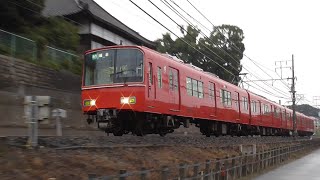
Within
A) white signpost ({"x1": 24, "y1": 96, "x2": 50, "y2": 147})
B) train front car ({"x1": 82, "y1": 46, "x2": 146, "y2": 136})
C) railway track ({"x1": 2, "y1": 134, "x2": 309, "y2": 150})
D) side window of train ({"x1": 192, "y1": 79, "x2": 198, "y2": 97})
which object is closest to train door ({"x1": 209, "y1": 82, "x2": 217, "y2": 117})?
railway track ({"x1": 2, "y1": 134, "x2": 309, "y2": 150})

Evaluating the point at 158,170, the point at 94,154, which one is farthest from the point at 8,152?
the point at 158,170

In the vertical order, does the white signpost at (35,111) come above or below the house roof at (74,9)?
below

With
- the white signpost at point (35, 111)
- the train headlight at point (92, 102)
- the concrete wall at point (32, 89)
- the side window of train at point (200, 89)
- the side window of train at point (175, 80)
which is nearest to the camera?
the white signpost at point (35, 111)

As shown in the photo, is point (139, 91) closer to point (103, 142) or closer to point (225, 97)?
point (103, 142)

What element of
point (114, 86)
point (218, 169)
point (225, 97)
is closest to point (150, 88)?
point (114, 86)

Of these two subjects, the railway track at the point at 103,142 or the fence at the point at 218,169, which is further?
the railway track at the point at 103,142

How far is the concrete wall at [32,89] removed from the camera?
15.2 metres

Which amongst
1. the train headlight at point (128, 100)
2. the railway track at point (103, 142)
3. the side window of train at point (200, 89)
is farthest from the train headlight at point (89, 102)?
the side window of train at point (200, 89)

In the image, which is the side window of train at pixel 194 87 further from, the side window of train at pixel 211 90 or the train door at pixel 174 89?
the side window of train at pixel 211 90

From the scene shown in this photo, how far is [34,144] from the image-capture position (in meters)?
9.25

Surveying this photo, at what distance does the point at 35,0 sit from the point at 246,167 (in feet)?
36.7

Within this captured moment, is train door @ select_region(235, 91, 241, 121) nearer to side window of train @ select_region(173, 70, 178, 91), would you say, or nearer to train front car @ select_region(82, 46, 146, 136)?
side window of train @ select_region(173, 70, 178, 91)

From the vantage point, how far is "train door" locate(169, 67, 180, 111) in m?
15.5

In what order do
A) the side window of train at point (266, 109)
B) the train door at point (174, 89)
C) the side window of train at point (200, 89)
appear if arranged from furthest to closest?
the side window of train at point (266, 109) < the side window of train at point (200, 89) < the train door at point (174, 89)
